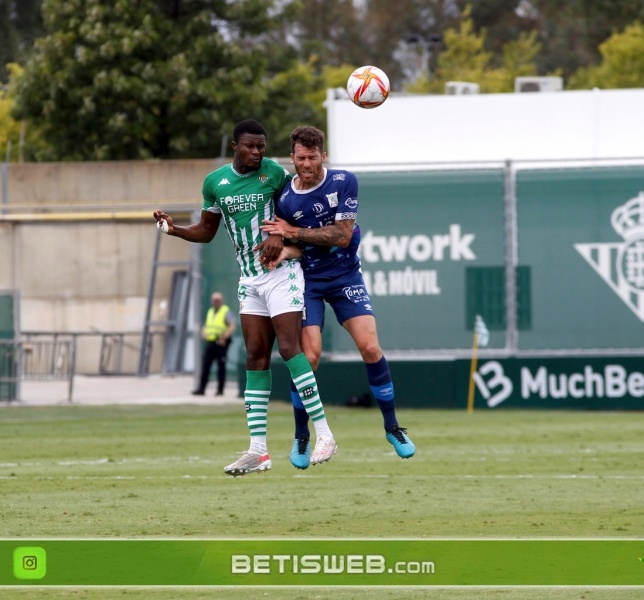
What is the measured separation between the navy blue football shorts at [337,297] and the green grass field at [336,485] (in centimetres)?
161

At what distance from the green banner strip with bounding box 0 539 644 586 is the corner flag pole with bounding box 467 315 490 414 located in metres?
17.2

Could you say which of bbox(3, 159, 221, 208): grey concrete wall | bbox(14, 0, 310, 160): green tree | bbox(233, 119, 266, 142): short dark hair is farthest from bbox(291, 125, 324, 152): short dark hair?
bbox(14, 0, 310, 160): green tree

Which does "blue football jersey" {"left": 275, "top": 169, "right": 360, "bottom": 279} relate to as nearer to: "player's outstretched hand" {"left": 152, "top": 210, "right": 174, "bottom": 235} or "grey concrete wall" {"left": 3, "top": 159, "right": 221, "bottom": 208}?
"player's outstretched hand" {"left": 152, "top": 210, "right": 174, "bottom": 235}

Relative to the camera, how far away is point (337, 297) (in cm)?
1207

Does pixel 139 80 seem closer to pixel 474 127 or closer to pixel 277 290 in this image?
pixel 474 127

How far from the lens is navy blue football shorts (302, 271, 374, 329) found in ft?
39.2

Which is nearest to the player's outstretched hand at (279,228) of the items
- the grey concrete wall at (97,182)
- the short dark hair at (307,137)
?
the short dark hair at (307,137)

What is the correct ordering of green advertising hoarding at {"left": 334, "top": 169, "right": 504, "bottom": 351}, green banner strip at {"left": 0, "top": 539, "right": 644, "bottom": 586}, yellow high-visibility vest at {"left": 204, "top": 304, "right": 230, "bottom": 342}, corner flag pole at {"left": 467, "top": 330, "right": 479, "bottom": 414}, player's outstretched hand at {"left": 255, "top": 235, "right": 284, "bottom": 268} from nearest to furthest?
green banner strip at {"left": 0, "top": 539, "right": 644, "bottom": 586} → player's outstretched hand at {"left": 255, "top": 235, "right": 284, "bottom": 268} → corner flag pole at {"left": 467, "top": 330, "right": 479, "bottom": 414} → green advertising hoarding at {"left": 334, "top": 169, "right": 504, "bottom": 351} → yellow high-visibility vest at {"left": 204, "top": 304, "right": 230, "bottom": 342}

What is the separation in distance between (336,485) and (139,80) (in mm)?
31497

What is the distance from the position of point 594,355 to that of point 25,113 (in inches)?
1000

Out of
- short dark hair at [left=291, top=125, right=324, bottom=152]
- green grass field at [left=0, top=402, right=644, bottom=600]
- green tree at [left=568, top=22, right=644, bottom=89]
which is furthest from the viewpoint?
green tree at [left=568, top=22, right=644, bottom=89]

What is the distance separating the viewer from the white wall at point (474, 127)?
2792 cm

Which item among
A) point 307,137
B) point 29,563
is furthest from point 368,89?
point 29,563

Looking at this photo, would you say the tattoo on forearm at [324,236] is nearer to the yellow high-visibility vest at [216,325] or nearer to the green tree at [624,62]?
the yellow high-visibility vest at [216,325]
